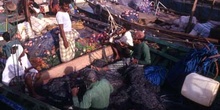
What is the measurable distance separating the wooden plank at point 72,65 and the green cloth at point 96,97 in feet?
7.86

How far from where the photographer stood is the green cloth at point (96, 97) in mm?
4828

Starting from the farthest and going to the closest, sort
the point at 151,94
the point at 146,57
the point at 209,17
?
the point at 209,17
the point at 146,57
the point at 151,94

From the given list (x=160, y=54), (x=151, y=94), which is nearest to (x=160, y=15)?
(x=160, y=54)

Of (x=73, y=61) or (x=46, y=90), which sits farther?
(x=73, y=61)

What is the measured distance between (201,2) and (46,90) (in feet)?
35.4

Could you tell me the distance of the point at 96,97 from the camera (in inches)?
195

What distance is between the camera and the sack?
669cm

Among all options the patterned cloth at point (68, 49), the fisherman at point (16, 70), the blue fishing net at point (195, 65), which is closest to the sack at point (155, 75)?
the blue fishing net at point (195, 65)

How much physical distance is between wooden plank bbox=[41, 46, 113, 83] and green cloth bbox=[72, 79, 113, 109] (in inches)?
94.4

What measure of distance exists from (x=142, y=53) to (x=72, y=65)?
2.14 meters

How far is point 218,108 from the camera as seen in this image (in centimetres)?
558

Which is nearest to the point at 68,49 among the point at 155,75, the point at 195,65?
the point at 155,75

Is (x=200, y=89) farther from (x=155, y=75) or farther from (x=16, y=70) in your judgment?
(x=16, y=70)

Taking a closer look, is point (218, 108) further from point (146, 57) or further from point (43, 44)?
point (43, 44)
